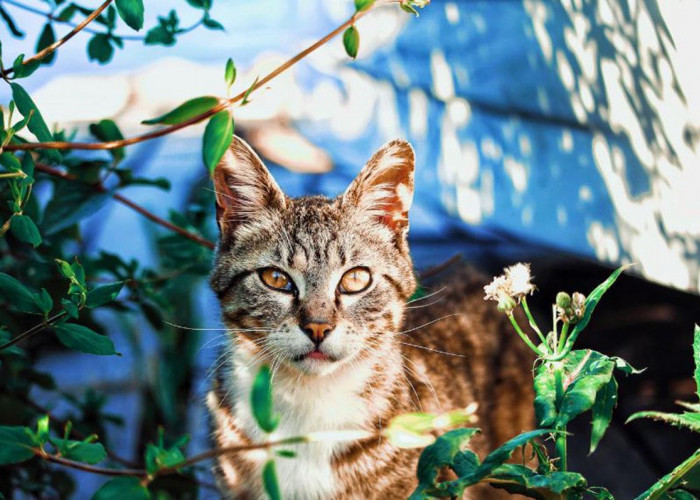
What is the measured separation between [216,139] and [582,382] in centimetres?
62

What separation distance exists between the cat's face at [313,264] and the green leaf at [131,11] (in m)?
0.54

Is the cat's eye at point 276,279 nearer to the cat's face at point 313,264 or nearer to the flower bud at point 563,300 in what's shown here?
the cat's face at point 313,264

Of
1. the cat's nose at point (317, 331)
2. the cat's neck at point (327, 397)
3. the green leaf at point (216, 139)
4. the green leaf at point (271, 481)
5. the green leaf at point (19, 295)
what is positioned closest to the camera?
the green leaf at point (271, 481)

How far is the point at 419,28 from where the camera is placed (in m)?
3.69

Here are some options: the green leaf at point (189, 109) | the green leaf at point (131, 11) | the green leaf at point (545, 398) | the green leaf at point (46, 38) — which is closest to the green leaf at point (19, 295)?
the green leaf at point (189, 109)

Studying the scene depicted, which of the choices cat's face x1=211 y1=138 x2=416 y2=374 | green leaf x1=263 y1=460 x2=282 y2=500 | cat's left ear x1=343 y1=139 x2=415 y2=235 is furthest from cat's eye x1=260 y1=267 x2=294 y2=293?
green leaf x1=263 y1=460 x2=282 y2=500

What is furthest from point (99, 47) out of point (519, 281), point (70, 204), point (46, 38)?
point (519, 281)

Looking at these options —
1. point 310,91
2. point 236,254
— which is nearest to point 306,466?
point 236,254

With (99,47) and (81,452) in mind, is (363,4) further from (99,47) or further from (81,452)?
(99,47)

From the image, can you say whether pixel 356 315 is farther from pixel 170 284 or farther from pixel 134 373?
pixel 134 373

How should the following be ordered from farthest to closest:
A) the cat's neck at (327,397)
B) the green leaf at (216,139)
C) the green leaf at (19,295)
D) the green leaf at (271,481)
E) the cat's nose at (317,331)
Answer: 1. the cat's neck at (327,397)
2. the cat's nose at (317,331)
3. the green leaf at (19,295)
4. the green leaf at (216,139)
5. the green leaf at (271,481)

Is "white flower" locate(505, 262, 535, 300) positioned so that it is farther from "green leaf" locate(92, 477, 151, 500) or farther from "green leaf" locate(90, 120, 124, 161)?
"green leaf" locate(90, 120, 124, 161)

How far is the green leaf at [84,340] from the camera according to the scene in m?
1.16

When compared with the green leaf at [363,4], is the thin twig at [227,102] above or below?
below
